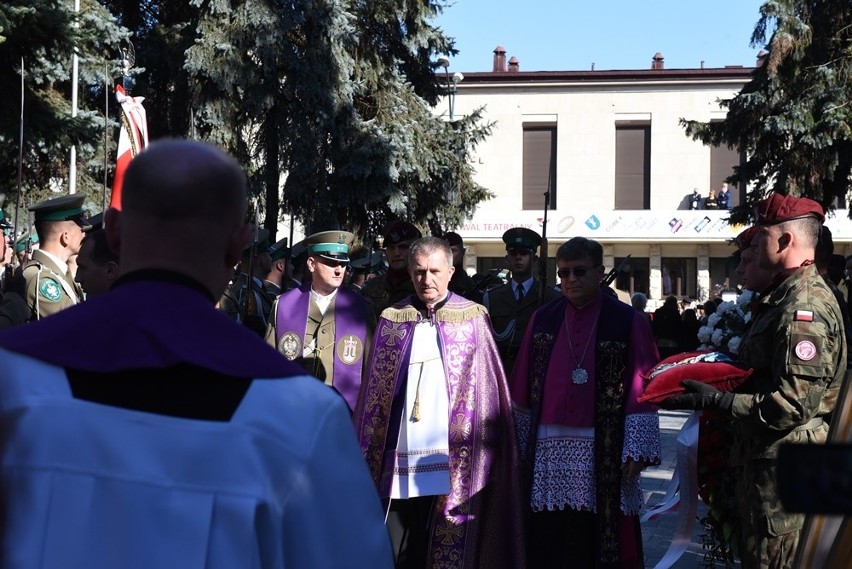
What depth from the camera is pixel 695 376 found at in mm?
4707

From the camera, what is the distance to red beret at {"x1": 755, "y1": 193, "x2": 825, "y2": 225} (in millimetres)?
4617

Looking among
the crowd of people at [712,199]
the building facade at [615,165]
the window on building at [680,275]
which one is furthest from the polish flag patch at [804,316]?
the window on building at [680,275]

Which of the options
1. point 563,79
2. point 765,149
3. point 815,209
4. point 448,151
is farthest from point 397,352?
point 563,79

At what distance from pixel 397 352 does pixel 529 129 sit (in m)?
39.5

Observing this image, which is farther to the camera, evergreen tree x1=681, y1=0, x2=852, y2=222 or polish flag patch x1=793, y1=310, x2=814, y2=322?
evergreen tree x1=681, y1=0, x2=852, y2=222

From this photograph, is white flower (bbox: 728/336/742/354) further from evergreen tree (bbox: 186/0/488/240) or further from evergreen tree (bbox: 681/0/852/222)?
evergreen tree (bbox: 681/0/852/222)

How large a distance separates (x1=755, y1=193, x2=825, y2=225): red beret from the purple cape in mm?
3273

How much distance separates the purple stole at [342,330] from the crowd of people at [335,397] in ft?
0.05

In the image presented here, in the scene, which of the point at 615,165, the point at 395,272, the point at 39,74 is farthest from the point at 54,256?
the point at 615,165

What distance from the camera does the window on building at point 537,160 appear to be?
44.2 m

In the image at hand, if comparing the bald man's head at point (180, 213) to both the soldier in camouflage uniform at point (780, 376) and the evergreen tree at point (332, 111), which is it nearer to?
the soldier in camouflage uniform at point (780, 376)

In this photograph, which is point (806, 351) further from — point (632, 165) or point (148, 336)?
point (632, 165)

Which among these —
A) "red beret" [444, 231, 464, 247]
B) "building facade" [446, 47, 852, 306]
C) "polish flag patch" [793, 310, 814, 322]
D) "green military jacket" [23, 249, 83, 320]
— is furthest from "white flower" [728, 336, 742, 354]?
"building facade" [446, 47, 852, 306]

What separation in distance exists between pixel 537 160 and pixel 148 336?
142 ft
